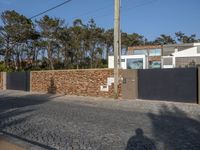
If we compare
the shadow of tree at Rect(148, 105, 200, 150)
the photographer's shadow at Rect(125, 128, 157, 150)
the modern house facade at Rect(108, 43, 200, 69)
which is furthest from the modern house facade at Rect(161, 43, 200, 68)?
the photographer's shadow at Rect(125, 128, 157, 150)

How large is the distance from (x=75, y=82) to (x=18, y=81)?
10882mm

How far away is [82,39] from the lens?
194 ft

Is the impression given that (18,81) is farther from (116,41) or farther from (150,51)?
(150,51)

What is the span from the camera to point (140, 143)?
26.0 feet

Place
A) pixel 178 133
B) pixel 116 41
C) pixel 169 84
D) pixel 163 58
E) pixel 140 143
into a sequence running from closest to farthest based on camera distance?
pixel 140 143 < pixel 178 133 < pixel 169 84 < pixel 116 41 < pixel 163 58

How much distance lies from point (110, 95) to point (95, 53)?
42.6 m

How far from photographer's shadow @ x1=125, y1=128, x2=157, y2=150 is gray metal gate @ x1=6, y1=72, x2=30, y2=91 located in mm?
25346

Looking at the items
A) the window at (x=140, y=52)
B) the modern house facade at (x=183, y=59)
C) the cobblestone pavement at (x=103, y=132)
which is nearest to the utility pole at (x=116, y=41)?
the cobblestone pavement at (x=103, y=132)

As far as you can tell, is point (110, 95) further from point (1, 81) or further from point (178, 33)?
point (178, 33)

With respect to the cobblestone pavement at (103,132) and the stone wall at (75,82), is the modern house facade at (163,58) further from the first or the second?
the cobblestone pavement at (103,132)

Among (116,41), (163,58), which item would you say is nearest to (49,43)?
(163,58)

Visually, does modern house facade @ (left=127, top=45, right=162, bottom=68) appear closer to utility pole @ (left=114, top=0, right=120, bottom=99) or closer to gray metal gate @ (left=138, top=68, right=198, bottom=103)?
utility pole @ (left=114, top=0, right=120, bottom=99)

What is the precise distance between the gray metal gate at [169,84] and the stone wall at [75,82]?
2.67 meters

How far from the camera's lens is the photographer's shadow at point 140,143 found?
7.47 meters
